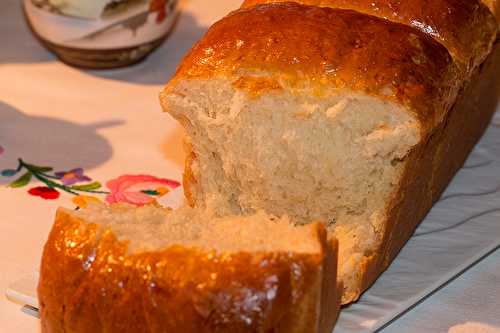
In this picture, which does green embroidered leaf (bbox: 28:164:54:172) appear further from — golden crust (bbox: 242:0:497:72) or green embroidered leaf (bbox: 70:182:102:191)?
golden crust (bbox: 242:0:497:72)

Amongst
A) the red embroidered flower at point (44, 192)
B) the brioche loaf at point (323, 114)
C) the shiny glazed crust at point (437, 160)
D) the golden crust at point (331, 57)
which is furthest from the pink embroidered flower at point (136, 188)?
the shiny glazed crust at point (437, 160)

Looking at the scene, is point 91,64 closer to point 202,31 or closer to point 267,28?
point 202,31

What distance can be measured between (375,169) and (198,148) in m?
0.39

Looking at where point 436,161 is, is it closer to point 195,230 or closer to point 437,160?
point 437,160

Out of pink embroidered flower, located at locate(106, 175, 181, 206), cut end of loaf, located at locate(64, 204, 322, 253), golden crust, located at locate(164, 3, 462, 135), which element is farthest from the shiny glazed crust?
pink embroidered flower, located at locate(106, 175, 181, 206)

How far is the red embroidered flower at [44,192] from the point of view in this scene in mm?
2211

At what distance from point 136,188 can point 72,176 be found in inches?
7.1

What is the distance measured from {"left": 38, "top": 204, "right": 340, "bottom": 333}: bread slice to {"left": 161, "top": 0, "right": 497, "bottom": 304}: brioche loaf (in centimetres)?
27

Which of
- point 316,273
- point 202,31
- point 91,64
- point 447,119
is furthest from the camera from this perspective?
point 202,31

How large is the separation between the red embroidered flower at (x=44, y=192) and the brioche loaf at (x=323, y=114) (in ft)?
1.44

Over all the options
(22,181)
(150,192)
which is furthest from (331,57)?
(22,181)

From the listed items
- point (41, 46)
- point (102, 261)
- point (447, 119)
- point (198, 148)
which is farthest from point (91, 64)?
point (102, 261)

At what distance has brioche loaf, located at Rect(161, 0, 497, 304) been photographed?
1.73 m

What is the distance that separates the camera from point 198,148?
1.91m
